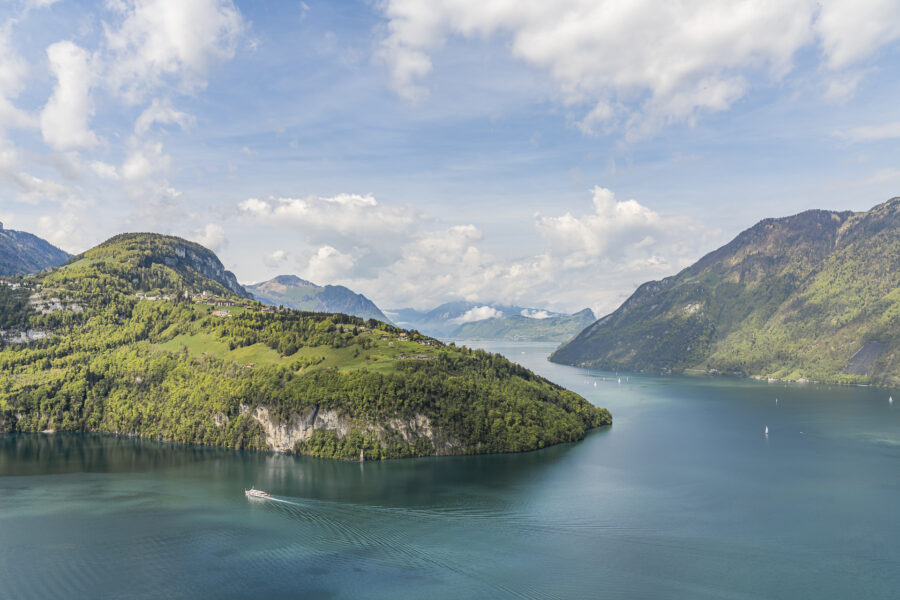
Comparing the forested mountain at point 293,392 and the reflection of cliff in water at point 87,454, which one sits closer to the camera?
the reflection of cliff in water at point 87,454

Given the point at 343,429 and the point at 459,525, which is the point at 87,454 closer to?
the point at 343,429

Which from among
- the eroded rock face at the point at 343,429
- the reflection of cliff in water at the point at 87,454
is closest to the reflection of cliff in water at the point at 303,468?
the reflection of cliff in water at the point at 87,454

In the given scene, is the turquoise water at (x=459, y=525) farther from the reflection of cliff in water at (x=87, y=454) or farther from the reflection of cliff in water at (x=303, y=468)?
the reflection of cliff in water at (x=87, y=454)

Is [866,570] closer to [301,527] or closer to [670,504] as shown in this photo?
[670,504]

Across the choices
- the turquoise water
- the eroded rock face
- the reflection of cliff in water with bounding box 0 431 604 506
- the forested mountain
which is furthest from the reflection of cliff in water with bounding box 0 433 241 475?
the eroded rock face

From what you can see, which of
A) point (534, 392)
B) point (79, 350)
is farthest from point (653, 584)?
point (79, 350)

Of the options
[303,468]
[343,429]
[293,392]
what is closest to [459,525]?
[303,468]

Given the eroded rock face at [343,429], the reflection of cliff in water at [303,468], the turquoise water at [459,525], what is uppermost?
the eroded rock face at [343,429]
